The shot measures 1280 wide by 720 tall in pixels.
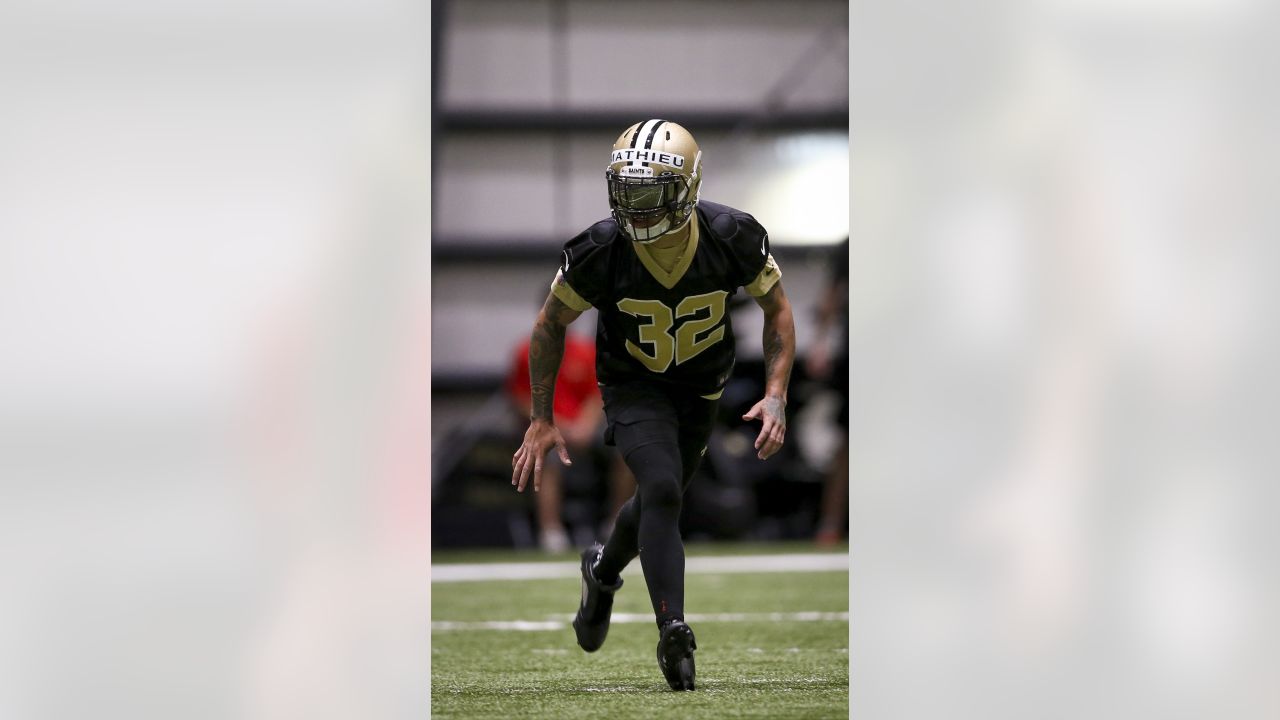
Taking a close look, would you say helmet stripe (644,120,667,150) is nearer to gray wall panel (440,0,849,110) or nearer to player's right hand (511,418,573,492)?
player's right hand (511,418,573,492)

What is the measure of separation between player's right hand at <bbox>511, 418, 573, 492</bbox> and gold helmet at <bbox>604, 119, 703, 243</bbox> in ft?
1.53

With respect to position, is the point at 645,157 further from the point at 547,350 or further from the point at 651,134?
the point at 547,350

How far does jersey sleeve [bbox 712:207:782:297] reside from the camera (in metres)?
3.28

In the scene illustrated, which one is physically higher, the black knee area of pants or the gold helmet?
the gold helmet

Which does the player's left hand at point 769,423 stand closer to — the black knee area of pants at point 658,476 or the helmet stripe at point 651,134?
the black knee area of pants at point 658,476

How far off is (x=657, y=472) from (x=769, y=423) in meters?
0.32

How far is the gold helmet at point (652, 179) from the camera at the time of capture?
9.99 ft

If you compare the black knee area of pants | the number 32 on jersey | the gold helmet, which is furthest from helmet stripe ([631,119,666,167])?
the black knee area of pants

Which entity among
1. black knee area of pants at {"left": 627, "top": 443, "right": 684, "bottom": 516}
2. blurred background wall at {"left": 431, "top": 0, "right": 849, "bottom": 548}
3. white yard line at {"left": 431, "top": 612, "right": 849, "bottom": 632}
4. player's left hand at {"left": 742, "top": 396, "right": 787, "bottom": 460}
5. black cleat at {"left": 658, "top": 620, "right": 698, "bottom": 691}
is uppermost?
blurred background wall at {"left": 431, "top": 0, "right": 849, "bottom": 548}

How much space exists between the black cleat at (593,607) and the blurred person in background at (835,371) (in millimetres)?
4415
